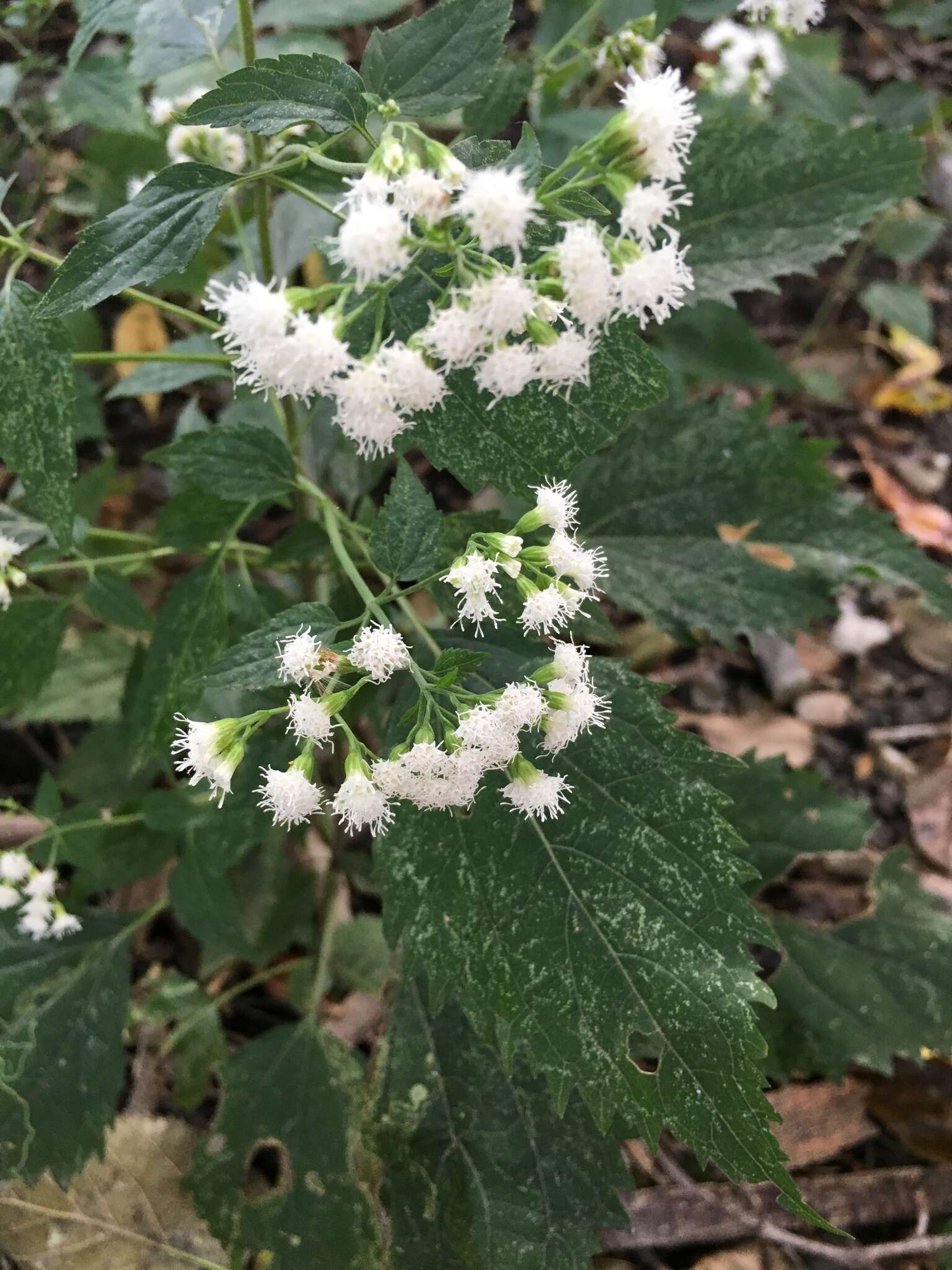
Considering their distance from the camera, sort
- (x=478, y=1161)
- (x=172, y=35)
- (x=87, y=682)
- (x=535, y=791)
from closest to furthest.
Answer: (x=535, y=791) < (x=172, y=35) < (x=478, y=1161) < (x=87, y=682)

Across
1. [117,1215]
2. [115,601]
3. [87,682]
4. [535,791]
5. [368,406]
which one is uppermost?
[368,406]

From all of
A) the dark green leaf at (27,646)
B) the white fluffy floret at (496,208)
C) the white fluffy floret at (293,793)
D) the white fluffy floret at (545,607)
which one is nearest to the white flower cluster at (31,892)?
the dark green leaf at (27,646)

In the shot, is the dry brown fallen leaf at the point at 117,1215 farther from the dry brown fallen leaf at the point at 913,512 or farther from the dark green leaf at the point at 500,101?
the dry brown fallen leaf at the point at 913,512

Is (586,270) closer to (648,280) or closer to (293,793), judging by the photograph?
(648,280)

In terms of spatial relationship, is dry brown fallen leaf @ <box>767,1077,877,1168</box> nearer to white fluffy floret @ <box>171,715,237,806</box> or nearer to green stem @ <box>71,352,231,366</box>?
white fluffy floret @ <box>171,715,237,806</box>

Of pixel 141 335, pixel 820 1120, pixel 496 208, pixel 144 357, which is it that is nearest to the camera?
pixel 496 208

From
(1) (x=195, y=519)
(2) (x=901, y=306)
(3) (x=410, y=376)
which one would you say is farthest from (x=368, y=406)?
(2) (x=901, y=306)
